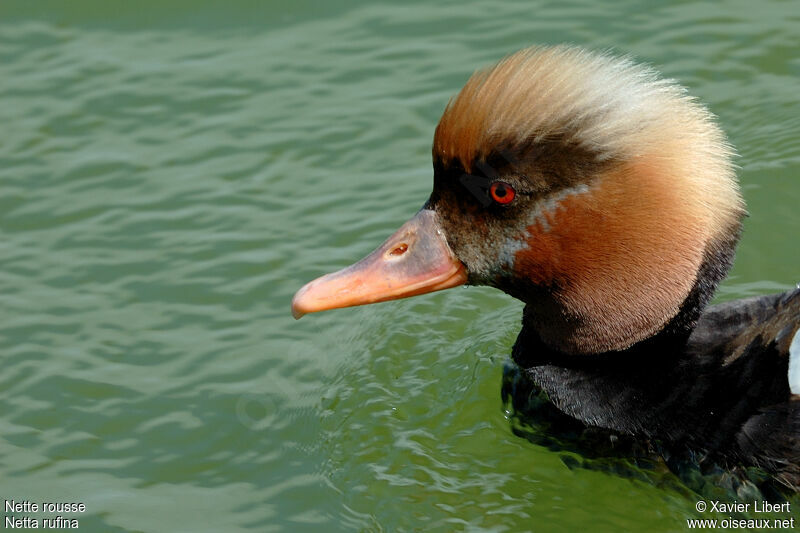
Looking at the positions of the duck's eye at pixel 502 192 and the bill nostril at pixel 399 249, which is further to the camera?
the bill nostril at pixel 399 249

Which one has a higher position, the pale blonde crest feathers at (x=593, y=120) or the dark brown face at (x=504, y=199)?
the pale blonde crest feathers at (x=593, y=120)

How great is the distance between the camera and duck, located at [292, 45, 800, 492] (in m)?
5.28

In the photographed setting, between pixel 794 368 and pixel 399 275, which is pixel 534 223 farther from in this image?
pixel 794 368

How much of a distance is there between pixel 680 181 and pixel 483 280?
100 cm

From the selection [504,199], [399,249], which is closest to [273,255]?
[399,249]

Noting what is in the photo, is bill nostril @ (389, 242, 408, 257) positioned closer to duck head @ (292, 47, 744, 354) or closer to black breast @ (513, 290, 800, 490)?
duck head @ (292, 47, 744, 354)

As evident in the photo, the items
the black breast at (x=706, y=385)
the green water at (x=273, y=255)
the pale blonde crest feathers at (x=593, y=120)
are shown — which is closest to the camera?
the pale blonde crest feathers at (x=593, y=120)

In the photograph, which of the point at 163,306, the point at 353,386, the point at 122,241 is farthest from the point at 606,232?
the point at 122,241

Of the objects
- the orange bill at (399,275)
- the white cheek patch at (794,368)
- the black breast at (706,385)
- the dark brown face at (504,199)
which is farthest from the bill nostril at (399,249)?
the white cheek patch at (794,368)

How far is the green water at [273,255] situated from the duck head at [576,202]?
96 centimetres

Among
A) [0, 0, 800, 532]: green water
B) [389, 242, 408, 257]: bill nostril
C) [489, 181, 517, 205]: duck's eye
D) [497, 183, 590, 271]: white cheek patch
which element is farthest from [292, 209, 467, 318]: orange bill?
[0, 0, 800, 532]: green water

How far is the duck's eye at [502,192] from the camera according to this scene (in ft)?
A: 17.6

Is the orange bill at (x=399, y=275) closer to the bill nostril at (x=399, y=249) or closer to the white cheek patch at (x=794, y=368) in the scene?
the bill nostril at (x=399, y=249)

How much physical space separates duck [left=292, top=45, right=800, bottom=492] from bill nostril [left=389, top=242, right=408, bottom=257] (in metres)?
0.02
